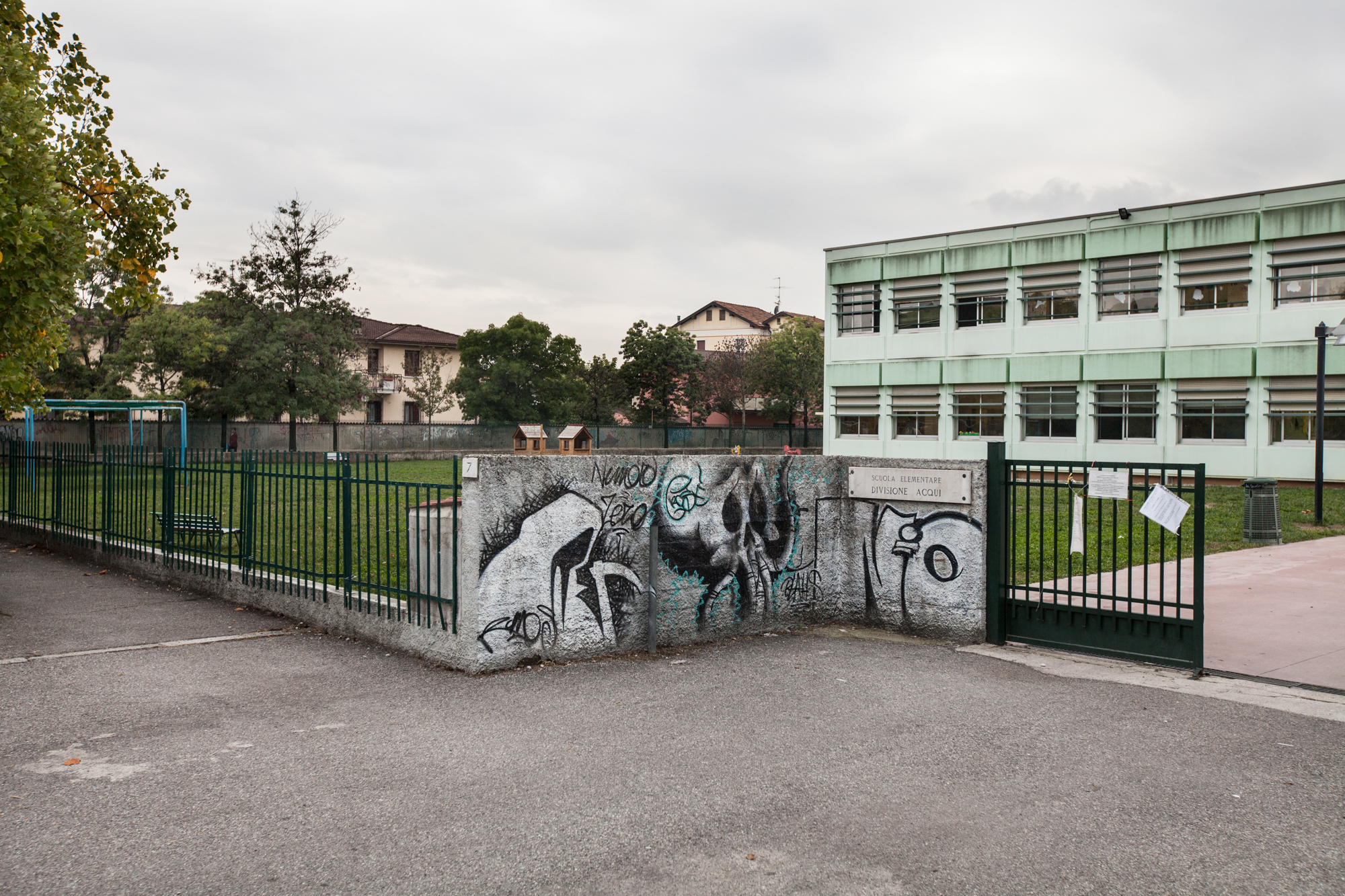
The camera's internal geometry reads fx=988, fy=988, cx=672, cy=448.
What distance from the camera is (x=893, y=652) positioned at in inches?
314

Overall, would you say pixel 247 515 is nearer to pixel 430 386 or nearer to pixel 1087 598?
pixel 1087 598

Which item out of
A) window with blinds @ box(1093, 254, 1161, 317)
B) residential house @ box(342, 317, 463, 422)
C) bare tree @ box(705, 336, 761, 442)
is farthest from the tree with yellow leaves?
bare tree @ box(705, 336, 761, 442)

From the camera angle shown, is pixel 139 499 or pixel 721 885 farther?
pixel 139 499

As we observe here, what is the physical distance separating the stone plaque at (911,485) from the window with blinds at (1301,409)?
2505cm

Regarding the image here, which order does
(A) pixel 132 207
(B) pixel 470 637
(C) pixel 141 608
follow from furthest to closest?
(A) pixel 132 207 < (C) pixel 141 608 < (B) pixel 470 637

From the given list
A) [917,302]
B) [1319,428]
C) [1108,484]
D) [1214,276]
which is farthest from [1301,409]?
[1108,484]

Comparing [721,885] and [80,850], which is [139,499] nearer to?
[80,850]

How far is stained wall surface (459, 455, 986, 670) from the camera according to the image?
23.7 feet

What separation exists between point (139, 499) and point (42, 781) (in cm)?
736

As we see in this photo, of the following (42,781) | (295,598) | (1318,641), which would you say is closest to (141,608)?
(295,598)

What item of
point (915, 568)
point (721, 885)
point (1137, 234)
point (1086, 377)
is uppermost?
point (1137, 234)

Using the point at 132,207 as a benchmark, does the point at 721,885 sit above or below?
below

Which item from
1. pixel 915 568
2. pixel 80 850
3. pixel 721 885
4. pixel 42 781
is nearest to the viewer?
pixel 721 885

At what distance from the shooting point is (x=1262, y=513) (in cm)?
1534
